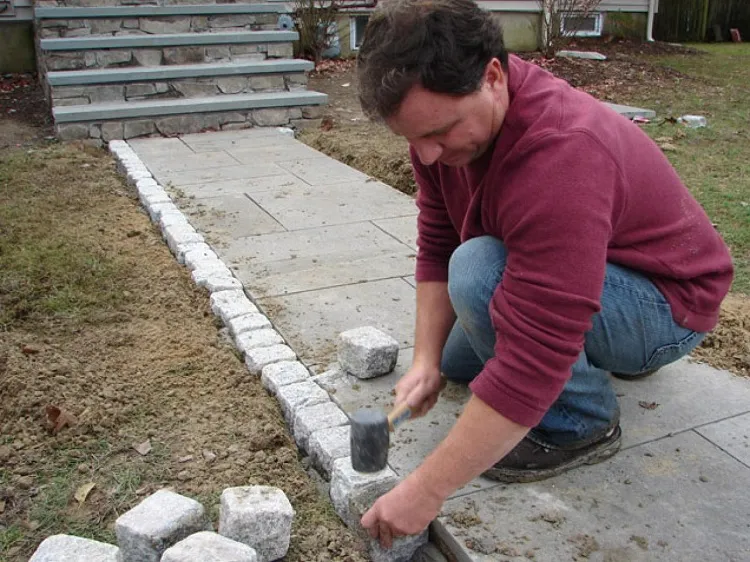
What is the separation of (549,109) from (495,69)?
0.52 ft

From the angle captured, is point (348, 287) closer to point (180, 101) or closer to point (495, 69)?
point (495, 69)

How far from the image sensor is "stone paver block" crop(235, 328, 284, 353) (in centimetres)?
326

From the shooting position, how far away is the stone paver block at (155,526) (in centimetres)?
202

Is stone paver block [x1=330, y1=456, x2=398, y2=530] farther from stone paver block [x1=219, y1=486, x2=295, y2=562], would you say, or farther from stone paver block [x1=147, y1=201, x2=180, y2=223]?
stone paver block [x1=147, y1=201, x2=180, y2=223]

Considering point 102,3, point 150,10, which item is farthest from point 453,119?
point 102,3

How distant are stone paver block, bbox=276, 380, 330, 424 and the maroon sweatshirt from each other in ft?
3.39

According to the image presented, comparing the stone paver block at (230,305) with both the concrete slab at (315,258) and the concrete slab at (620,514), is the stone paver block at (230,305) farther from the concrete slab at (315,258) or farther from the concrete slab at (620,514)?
the concrete slab at (620,514)

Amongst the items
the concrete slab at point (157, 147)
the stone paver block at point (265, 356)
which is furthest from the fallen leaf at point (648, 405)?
the concrete slab at point (157, 147)

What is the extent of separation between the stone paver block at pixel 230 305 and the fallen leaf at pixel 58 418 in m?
0.92

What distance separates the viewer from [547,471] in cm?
239

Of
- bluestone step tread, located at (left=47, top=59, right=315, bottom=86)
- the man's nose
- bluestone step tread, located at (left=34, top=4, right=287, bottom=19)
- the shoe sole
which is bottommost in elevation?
the shoe sole

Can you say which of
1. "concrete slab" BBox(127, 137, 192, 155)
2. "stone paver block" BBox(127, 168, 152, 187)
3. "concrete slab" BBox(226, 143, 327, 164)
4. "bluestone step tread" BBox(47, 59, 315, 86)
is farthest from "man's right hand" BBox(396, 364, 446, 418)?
"bluestone step tread" BBox(47, 59, 315, 86)

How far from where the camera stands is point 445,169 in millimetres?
2277

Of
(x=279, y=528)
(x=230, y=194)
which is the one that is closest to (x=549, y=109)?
(x=279, y=528)
